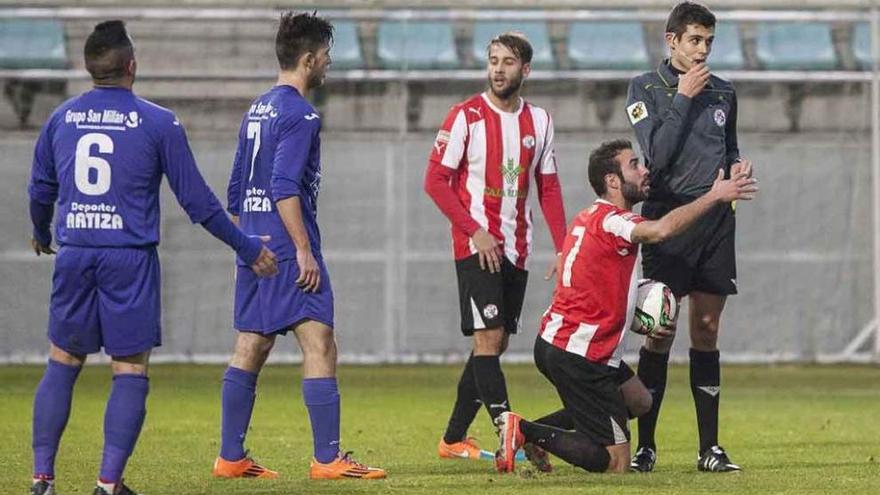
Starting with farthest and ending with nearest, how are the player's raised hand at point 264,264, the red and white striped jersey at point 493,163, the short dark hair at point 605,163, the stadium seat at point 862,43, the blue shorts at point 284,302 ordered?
1. the stadium seat at point 862,43
2. the red and white striped jersey at point 493,163
3. the short dark hair at point 605,163
4. the blue shorts at point 284,302
5. the player's raised hand at point 264,264

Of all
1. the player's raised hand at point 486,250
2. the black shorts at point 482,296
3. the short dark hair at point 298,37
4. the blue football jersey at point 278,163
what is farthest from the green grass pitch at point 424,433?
the short dark hair at point 298,37

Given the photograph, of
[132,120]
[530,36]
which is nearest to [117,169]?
[132,120]

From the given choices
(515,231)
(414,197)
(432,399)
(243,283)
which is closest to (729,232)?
(515,231)

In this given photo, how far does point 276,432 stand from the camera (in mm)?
9125

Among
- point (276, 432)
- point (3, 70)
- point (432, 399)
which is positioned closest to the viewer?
point (276, 432)

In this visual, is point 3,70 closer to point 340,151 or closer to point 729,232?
point 340,151

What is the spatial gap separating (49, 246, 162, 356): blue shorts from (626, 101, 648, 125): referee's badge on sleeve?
90.9 inches

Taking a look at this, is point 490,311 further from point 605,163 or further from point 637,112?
point 637,112

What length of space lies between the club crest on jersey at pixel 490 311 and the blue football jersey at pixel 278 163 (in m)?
0.97

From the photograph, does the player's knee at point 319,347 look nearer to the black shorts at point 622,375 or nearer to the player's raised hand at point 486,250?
the player's raised hand at point 486,250

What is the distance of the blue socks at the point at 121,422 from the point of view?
5.80 m

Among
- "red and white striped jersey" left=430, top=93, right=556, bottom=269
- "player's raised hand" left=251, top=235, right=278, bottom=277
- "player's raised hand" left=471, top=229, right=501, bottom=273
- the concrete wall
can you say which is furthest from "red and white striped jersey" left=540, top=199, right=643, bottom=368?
→ the concrete wall

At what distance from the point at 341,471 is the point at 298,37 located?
5.69 feet

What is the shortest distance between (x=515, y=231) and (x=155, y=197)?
7.27 feet
